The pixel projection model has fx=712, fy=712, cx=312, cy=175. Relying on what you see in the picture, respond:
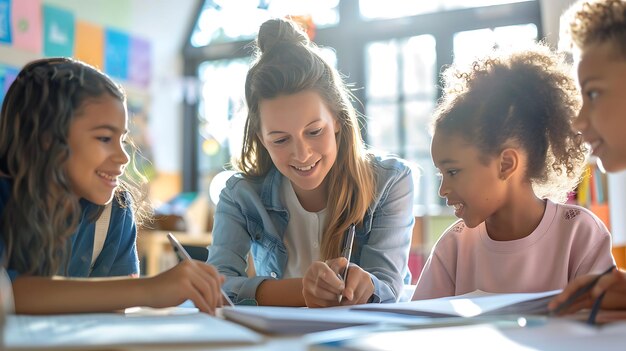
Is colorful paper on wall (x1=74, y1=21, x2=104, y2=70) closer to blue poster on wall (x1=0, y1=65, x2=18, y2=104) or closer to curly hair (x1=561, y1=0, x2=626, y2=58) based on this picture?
blue poster on wall (x1=0, y1=65, x2=18, y2=104)

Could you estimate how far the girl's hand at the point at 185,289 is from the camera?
2.75 feet

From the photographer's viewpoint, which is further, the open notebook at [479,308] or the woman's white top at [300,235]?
the woman's white top at [300,235]

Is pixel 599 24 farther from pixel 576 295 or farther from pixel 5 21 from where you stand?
pixel 5 21

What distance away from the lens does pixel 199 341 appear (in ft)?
1.82

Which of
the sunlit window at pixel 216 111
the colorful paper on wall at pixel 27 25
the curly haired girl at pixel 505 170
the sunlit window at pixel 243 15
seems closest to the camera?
the curly haired girl at pixel 505 170

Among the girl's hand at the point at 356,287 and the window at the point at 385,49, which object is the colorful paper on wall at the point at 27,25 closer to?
the window at the point at 385,49

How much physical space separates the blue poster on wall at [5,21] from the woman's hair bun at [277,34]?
2.88 metres

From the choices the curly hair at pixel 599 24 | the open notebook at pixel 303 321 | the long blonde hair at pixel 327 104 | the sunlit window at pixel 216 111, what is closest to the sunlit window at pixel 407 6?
the sunlit window at pixel 216 111

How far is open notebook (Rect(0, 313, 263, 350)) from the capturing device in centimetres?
54

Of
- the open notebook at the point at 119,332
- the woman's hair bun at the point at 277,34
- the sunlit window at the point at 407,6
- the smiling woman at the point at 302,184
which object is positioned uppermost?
the sunlit window at the point at 407,6

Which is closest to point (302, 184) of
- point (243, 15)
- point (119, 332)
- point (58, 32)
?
point (119, 332)

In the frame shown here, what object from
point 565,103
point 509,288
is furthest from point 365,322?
point 565,103

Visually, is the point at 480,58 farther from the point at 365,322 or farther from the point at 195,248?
the point at 365,322

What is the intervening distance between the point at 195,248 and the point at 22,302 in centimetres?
59
